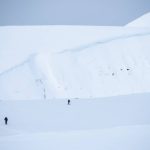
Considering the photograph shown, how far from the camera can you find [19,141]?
929cm

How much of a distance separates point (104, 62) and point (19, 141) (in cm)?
1534

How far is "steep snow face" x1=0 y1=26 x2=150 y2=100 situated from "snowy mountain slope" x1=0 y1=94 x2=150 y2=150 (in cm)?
399

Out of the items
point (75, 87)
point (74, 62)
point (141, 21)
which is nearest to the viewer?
point (75, 87)

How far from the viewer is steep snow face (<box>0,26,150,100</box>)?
20859mm

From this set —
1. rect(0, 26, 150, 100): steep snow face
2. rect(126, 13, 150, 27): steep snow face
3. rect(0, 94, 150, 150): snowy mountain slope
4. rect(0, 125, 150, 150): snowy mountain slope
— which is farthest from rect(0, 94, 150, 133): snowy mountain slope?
rect(126, 13, 150, 27): steep snow face

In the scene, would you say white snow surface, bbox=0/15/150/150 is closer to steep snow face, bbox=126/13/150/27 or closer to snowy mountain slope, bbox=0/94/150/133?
snowy mountain slope, bbox=0/94/150/133

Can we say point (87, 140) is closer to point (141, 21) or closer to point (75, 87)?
point (75, 87)

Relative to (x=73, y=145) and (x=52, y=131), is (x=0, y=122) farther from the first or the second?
(x=73, y=145)

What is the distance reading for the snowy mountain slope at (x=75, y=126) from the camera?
27.7ft

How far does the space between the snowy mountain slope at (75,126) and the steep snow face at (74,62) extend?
399cm

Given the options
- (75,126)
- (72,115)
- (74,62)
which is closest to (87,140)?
(75,126)

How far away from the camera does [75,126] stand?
455 inches

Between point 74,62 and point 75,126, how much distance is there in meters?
12.5

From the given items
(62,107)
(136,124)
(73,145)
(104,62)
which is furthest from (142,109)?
(104,62)
